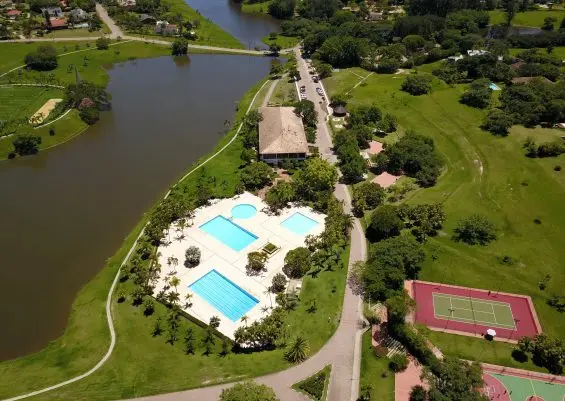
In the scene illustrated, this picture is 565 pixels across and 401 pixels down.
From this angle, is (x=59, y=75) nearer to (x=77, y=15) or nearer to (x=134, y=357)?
(x=77, y=15)

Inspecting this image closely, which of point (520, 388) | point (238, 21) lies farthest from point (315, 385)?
point (238, 21)

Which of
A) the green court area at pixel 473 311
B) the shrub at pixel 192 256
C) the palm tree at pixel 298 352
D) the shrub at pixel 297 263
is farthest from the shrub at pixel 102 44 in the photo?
the green court area at pixel 473 311

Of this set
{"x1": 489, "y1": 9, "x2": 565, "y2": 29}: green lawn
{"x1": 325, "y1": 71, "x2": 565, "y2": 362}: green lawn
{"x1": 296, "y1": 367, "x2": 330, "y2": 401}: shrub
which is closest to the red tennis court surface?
{"x1": 325, "y1": 71, "x2": 565, "y2": 362}: green lawn

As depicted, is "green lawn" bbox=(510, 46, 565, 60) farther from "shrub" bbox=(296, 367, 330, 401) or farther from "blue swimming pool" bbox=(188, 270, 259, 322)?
"shrub" bbox=(296, 367, 330, 401)

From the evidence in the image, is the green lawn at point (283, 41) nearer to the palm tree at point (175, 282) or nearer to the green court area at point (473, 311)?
the palm tree at point (175, 282)

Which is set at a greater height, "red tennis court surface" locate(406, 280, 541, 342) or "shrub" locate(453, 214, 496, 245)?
"shrub" locate(453, 214, 496, 245)

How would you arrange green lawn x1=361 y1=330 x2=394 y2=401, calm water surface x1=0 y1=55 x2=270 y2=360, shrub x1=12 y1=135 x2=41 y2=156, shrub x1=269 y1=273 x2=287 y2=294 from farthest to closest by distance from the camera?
shrub x1=12 y1=135 x2=41 y2=156, calm water surface x1=0 y1=55 x2=270 y2=360, shrub x1=269 y1=273 x2=287 y2=294, green lawn x1=361 y1=330 x2=394 y2=401
